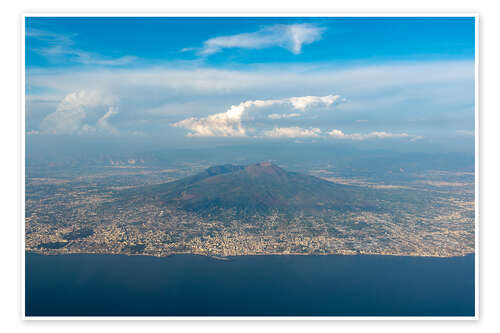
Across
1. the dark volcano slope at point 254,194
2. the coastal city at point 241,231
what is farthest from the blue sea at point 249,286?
the dark volcano slope at point 254,194

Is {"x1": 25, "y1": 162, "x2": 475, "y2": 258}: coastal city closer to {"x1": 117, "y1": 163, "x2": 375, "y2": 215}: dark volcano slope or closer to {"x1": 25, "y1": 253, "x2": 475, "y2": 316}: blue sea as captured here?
{"x1": 25, "y1": 253, "x2": 475, "y2": 316}: blue sea

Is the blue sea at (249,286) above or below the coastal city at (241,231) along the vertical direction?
below

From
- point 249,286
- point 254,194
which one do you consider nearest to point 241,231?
point 249,286

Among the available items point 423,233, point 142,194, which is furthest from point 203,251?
point 142,194

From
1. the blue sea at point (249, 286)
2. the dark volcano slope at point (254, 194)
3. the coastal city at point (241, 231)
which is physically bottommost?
the blue sea at point (249, 286)

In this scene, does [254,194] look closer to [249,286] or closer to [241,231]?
[241,231]

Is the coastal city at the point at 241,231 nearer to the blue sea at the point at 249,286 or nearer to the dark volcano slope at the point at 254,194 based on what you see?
the blue sea at the point at 249,286

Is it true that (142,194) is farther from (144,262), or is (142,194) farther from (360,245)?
(360,245)
